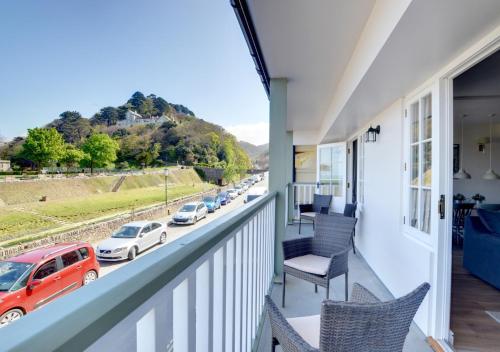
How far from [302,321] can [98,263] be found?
1.35m

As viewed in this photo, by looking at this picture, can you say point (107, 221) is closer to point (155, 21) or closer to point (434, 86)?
point (155, 21)

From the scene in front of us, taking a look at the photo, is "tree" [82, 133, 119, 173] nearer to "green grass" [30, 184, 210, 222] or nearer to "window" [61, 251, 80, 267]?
"green grass" [30, 184, 210, 222]

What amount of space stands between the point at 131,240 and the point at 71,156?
534 millimetres

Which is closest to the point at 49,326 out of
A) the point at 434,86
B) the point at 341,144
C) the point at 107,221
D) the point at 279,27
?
the point at 107,221

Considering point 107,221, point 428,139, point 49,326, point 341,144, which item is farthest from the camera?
point 341,144

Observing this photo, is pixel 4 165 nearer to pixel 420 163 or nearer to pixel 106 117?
pixel 106 117

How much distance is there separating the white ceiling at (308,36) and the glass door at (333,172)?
3.06 meters

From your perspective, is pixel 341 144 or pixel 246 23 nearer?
pixel 246 23

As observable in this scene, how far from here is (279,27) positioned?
2.26 meters

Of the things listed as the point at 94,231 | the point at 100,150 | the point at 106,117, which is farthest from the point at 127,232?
the point at 106,117

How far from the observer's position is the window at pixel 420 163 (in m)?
2.47

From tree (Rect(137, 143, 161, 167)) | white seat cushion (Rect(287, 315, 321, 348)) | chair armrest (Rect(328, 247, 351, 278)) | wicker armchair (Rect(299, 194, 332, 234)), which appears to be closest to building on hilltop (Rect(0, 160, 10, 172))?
tree (Rect(137, 143, 161, 167))

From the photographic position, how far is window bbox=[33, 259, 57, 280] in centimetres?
68

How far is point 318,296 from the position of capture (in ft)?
10.0
